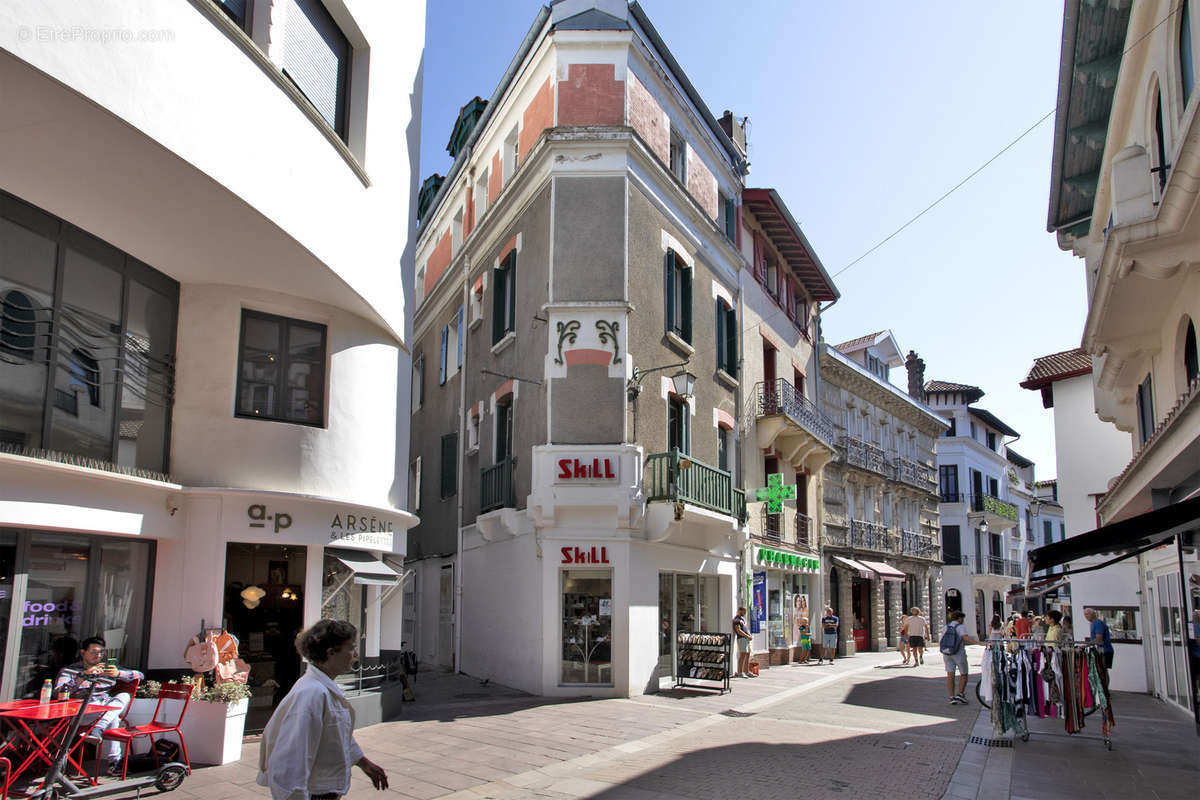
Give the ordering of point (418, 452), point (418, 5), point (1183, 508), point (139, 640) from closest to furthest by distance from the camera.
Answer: point (1183, 508) → point (139, 640) → point (418, 5) → point (418, 452)

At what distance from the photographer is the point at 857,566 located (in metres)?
27.9

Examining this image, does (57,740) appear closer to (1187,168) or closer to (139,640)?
(139,640)

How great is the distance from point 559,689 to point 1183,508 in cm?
1003

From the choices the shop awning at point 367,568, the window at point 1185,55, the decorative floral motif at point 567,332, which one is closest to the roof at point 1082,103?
the window at point 1185,55

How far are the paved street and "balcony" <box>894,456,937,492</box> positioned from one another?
18965mm

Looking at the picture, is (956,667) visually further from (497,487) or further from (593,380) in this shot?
(497,487)

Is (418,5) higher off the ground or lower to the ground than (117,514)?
higher

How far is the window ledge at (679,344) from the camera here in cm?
1788

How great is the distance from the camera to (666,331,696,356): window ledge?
1788 cm

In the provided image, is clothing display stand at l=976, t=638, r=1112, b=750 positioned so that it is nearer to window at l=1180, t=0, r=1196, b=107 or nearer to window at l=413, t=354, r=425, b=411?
window at l=1180, t=0, r=1196, b=107

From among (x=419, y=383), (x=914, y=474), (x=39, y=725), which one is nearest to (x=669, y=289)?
(x=419, y=383)

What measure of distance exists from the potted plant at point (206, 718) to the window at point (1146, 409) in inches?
552

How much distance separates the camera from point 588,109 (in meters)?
17.0

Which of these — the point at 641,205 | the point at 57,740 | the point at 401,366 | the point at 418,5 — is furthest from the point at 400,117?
the point at 57,740
